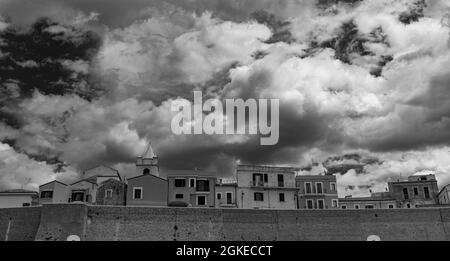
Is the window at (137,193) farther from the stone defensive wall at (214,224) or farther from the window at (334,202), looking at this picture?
the window at (334,202)

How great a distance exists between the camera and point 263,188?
6919 centimetres

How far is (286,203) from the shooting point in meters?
69.4

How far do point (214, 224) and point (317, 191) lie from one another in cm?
2535

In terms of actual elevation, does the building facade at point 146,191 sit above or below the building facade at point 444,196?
below

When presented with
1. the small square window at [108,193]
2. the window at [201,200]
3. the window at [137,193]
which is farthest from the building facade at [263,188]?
the small square window at [108,193]

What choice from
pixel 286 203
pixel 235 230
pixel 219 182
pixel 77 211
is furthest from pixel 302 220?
pixel 77 211

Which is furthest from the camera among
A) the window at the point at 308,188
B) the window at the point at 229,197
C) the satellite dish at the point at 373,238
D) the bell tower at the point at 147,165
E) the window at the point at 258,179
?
the bell tower at the point at 147,165

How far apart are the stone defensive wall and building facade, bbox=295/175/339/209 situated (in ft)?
57.7

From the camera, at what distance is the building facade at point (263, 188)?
68.8m

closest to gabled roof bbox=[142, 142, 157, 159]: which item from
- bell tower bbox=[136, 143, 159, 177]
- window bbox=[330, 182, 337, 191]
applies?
bell tower bbox=[136, 143, 159, 177]

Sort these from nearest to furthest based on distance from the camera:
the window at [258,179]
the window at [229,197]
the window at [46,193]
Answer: the window at [46,193] < the window at [229,197] < the window at [258,179]

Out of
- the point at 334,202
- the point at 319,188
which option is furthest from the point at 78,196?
the point at 334,202

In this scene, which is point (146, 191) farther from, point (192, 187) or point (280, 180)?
point (280, 180)
